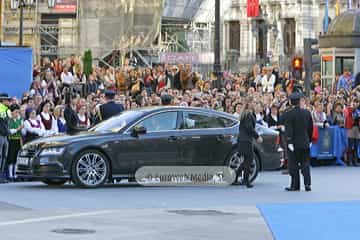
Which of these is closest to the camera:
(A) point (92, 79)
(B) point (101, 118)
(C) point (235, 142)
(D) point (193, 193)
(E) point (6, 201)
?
(E) point (6, 201)

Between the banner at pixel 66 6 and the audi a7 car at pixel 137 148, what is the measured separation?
1513 inches

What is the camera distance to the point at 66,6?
5869 centimetres

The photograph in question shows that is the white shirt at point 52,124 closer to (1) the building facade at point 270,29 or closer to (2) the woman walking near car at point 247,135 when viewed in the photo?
(2) the woman walking near car at point 247,135

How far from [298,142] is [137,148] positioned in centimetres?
291

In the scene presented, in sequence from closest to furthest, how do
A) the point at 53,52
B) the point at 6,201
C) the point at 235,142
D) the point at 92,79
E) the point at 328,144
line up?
the point at 6,201
the point at 235,142
the point at 328,144
the point at 92,79
the point at 53,52

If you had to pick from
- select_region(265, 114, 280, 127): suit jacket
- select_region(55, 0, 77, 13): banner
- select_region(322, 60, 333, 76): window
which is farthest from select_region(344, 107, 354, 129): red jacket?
select_region(55, 0, 77, 13): banner

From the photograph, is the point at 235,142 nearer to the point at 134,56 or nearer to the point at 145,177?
the point at 145,177

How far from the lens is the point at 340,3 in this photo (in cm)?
9706

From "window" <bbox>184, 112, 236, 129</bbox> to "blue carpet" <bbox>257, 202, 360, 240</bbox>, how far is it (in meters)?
3.68

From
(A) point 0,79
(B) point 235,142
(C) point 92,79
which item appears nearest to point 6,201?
(B) point 235,142

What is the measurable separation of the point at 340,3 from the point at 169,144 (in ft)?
262

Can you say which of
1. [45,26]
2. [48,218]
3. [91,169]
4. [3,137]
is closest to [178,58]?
[45,26]

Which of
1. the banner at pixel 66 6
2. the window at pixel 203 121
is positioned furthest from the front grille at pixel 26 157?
the banner at pixel 66 6

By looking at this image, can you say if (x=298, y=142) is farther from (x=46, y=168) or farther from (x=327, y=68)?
(x=327, y=68)
